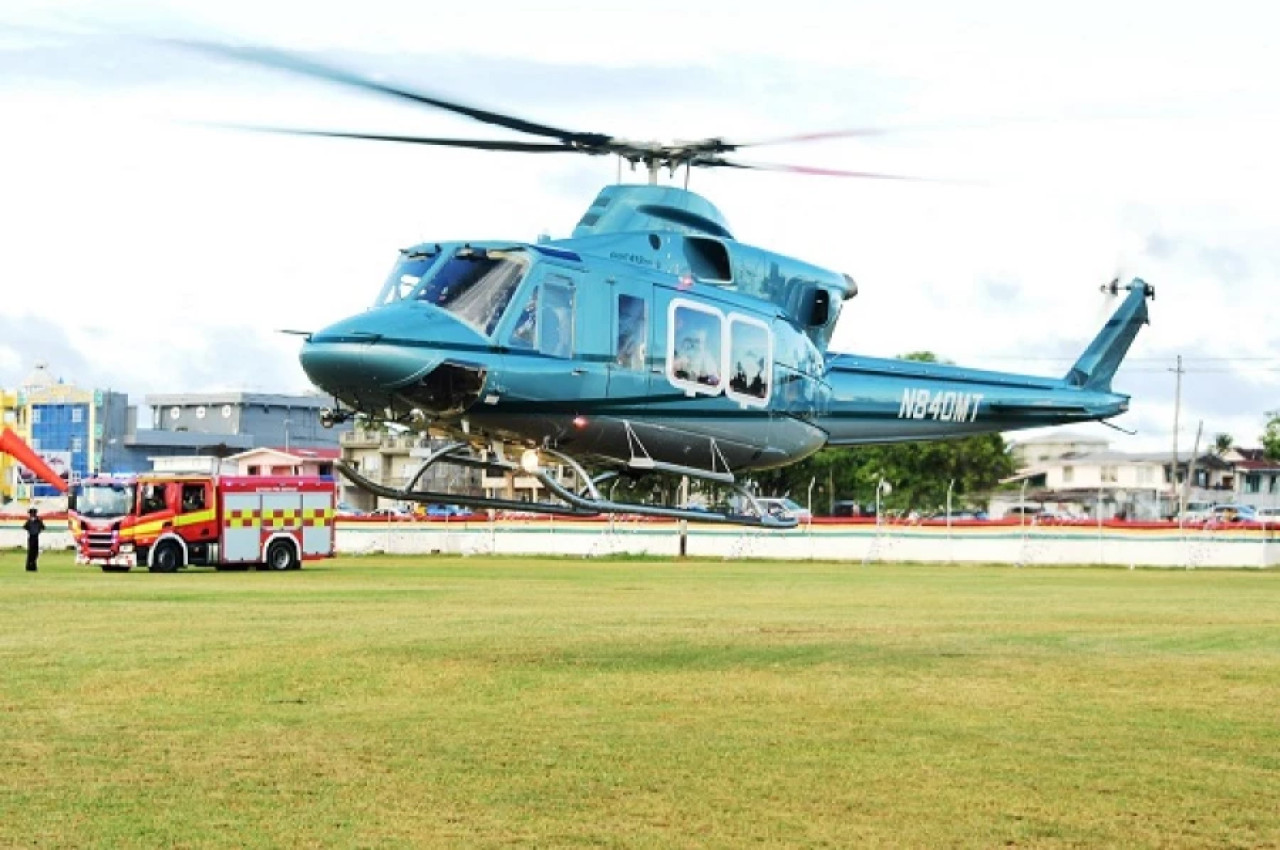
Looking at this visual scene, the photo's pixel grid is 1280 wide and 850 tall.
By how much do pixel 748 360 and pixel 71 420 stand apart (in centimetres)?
14061

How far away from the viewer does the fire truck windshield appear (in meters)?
49.5

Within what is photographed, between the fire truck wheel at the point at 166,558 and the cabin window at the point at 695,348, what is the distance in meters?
31.7

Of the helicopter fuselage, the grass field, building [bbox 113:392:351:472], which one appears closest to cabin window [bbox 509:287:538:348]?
the helicopter fuselage

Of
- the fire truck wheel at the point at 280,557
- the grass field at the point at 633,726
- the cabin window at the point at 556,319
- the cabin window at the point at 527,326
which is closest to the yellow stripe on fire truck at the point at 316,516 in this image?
the fire truck wheel at the point at 280,557

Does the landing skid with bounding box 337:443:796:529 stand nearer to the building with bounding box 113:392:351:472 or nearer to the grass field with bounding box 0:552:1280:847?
the grass field with bounding box 0:552:1280:847

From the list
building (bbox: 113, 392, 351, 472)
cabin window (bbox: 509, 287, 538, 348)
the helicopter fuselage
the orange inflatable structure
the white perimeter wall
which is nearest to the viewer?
the helicopter fuselage

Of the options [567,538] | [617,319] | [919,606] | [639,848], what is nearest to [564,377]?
[617,319]

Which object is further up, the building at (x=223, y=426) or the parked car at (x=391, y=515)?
the building at (x=223, y=426)

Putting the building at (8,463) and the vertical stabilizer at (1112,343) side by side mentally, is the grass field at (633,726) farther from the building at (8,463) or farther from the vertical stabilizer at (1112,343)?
the building at (8,463)

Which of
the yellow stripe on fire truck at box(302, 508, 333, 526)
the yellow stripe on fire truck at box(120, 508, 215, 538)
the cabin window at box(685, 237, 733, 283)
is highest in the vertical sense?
the cabin window at box(685, 237, 733, 283)

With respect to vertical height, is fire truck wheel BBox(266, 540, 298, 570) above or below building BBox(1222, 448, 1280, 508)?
below

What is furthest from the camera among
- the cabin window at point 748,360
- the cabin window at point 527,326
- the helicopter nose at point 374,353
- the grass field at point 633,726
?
the cabin window at point 748,360

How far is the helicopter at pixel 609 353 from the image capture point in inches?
704

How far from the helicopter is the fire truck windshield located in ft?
102
